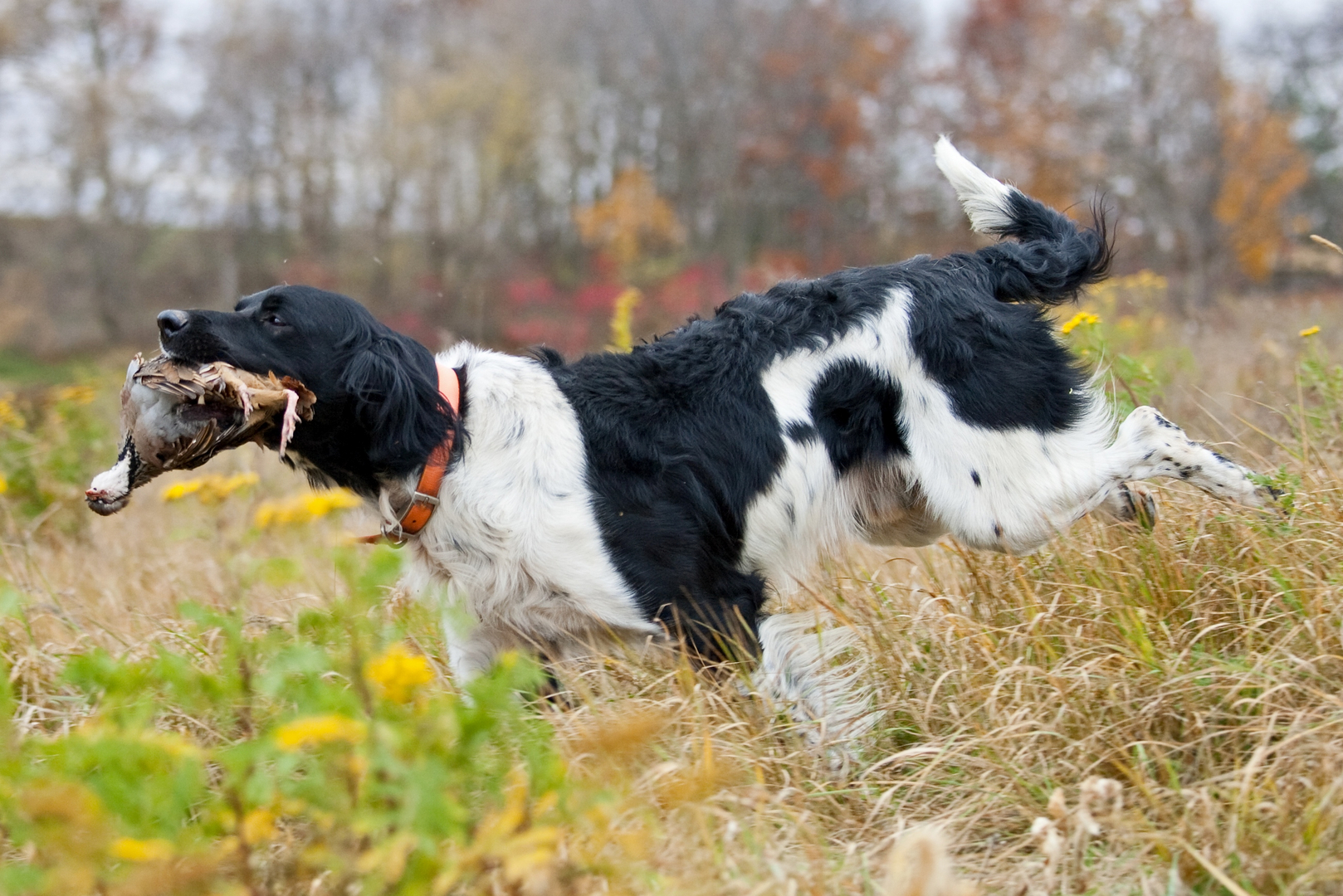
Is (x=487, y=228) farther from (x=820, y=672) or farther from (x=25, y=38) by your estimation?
(x=820, y=672)

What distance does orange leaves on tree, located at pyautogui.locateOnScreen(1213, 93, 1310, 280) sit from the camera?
13.2 meters

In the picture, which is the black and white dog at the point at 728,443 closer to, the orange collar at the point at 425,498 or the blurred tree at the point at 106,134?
the orange collar at the point at 425,498

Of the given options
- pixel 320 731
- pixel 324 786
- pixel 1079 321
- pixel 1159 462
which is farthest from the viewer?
pixel 1079 321

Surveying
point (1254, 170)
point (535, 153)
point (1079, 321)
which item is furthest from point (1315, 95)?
point (1079, 321)

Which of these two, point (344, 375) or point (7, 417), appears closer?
point (344, 375)

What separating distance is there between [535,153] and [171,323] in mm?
20614

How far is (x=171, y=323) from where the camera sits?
2506 mm

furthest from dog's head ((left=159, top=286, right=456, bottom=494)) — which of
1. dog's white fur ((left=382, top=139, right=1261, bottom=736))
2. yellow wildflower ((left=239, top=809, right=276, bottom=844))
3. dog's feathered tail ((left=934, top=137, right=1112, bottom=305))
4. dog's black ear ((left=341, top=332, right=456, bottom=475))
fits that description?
dog's feathered tail ((left=934, top=137, right=1112, bottom=305))

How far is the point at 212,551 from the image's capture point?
12.5ft

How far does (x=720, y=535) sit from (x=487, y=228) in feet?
63.6

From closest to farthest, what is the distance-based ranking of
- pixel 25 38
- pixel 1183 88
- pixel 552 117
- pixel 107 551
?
1. pixel 107 551
2. pixel 1183 88
3. pixel 25 38
4. pixel 552 117

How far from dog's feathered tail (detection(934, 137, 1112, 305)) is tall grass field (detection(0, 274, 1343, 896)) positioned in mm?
295

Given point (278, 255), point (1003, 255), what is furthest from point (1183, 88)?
point (278, 255)

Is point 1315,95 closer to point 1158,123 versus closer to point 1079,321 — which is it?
point 1158,123
